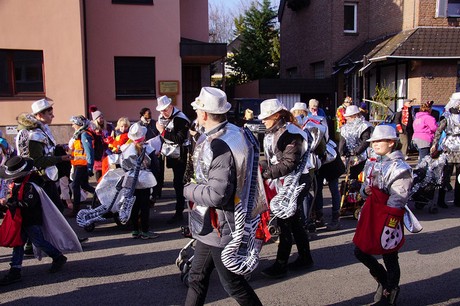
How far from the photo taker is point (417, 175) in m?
7.55

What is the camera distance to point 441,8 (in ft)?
59.4

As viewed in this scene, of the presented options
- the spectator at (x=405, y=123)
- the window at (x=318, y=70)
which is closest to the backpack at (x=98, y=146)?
the spectator at (x=405, y=123)

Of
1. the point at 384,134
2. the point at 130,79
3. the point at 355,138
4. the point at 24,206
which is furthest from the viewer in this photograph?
the point at 130,79

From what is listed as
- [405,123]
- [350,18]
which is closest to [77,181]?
[405,123]

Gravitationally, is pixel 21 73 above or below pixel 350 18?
below

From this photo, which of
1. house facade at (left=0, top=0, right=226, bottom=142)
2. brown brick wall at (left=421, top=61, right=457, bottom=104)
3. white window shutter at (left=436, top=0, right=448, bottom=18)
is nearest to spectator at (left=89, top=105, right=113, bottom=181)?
house facade at (left=0, top=0, right=226, bottom=142)

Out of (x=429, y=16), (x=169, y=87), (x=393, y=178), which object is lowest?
(x=393, y=178)

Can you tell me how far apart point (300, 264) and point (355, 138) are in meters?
3.20

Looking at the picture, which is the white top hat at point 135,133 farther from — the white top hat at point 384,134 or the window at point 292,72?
the window at point 292,72

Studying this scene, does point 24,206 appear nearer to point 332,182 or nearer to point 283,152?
point 283,152

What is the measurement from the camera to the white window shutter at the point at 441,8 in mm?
18047

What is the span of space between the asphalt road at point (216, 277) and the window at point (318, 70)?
1895 centimetres

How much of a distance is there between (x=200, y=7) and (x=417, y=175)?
44.1ft

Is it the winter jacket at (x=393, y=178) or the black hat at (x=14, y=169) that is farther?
the black hat at (x=14, y=169)
